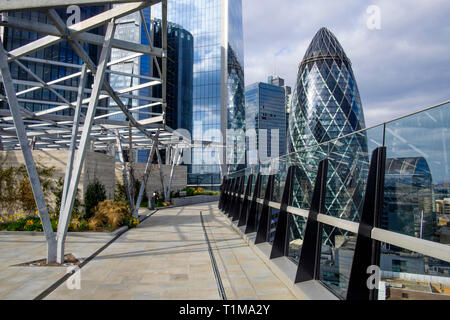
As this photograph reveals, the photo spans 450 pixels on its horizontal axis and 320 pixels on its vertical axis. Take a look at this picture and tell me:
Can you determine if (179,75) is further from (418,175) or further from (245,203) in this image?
(418,175)

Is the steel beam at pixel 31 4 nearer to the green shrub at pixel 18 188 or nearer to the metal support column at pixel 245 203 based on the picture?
the metal support column at pixel 245 203

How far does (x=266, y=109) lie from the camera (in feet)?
551

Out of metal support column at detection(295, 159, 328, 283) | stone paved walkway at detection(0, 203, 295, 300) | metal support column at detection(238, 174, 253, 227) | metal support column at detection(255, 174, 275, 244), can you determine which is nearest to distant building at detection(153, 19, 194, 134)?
metal support column at detection(238, 174, 253, 227)

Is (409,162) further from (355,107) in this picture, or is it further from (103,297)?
(355,107)

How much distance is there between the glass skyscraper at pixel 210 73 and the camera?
195ft

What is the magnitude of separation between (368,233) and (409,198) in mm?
672

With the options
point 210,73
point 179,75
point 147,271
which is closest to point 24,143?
point 147,271

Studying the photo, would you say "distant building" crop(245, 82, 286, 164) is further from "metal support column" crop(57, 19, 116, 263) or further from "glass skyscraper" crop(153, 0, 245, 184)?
"metal support column" crop(57, 19, 116, 263)

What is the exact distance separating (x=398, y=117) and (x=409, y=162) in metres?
0.49

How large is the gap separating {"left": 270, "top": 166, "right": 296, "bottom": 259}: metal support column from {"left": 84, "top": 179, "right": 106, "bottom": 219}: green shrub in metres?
9.57

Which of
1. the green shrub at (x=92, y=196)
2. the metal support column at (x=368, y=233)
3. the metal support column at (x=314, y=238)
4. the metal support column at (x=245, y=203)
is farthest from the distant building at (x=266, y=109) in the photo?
the metal support column at (x=368, y=233)

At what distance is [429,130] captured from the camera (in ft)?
8.63
